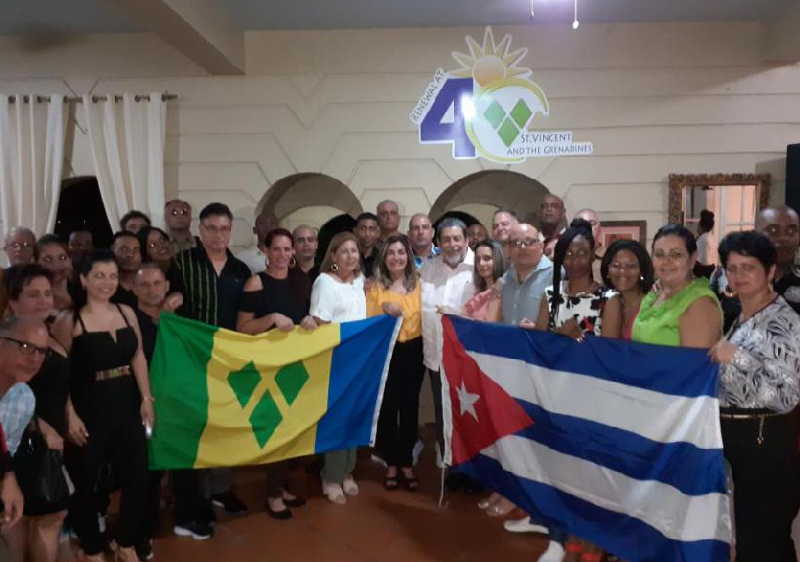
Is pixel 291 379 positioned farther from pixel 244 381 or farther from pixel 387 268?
pixel 387 268

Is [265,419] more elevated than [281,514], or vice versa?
[265,419]

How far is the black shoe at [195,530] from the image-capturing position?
3.22m

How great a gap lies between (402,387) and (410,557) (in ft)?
3.40

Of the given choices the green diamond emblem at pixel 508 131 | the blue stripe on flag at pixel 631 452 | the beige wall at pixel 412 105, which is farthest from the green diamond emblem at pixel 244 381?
the green diamond emblem at pixel 508 131

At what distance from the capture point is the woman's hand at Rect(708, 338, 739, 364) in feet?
6.89

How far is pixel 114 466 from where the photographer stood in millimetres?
2838

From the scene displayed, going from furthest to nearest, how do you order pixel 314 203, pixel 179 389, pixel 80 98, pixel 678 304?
pixel 314 203, pixel 80 98, pixel 179 389, pixel 678 304

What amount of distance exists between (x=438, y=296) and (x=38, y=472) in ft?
7.47

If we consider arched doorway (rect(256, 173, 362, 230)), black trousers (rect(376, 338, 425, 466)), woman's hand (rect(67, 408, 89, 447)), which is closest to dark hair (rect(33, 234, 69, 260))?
woman's hand (rect(67, 408, 89, 447))

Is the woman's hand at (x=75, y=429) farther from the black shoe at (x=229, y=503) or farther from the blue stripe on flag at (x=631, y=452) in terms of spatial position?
the blue stripe on flag at (x=631, y=452)

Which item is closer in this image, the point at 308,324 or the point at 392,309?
the point at 308,324

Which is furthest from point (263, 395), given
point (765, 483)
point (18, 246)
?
point (765, 483)

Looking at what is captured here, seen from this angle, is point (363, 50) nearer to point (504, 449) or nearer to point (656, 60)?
point (656, 60)

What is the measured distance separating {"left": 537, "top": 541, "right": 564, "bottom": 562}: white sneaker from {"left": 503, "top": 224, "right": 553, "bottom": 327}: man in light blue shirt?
3.61ft
